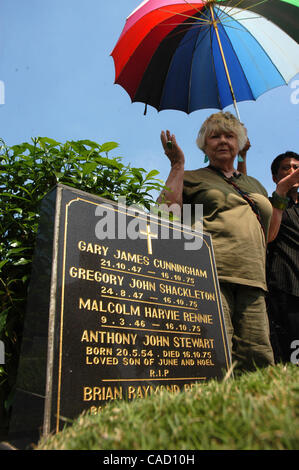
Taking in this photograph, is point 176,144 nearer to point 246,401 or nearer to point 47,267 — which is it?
point 47,267

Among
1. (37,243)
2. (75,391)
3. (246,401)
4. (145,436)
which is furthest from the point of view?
(37,243)

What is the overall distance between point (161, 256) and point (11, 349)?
1137mm

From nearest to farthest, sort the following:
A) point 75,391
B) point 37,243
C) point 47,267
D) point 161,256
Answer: point 75,391 → point 47,267 → point 37,243 → point 161,256

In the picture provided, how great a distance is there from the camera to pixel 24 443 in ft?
5.16

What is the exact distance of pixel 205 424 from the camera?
1005 millimetres

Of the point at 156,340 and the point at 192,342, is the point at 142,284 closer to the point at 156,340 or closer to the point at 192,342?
the point at 156,340

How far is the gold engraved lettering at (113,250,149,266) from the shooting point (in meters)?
2.19

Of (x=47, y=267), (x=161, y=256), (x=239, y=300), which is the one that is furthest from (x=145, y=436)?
(x=239, y=300)

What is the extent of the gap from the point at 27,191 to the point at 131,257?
83 cm

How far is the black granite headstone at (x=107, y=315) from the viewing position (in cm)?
168

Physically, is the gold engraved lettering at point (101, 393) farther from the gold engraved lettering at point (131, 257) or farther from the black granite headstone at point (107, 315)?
the gold engraved lettering at point (131, 257)

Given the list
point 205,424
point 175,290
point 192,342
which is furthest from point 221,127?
point 205,424

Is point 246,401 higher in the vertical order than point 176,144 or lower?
lower

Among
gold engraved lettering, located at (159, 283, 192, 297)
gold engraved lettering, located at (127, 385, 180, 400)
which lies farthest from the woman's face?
gold engraved lettering, located at (127, 385, 180, 400)
